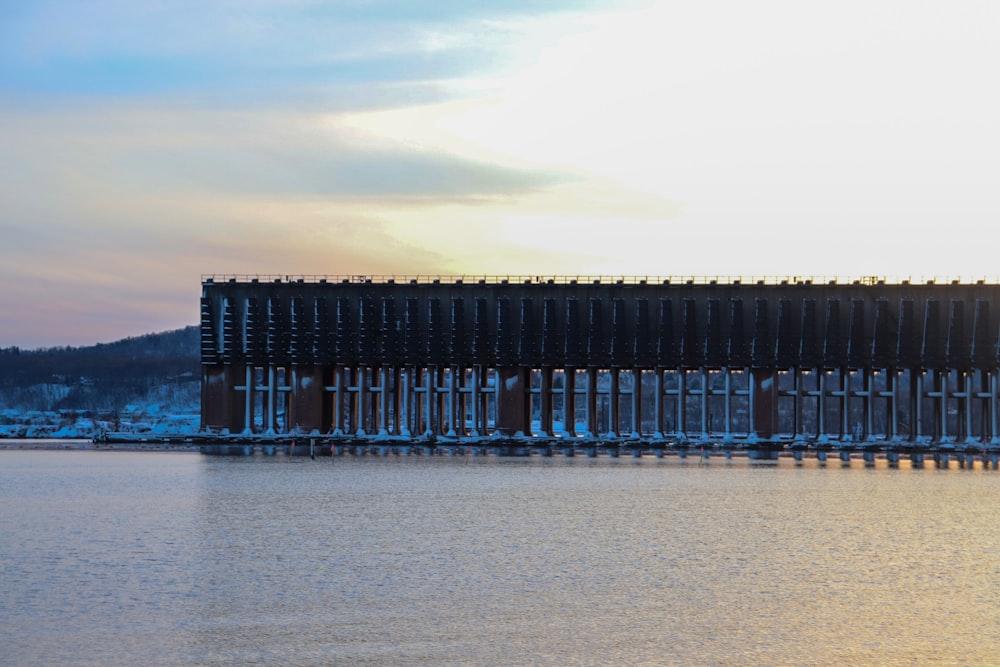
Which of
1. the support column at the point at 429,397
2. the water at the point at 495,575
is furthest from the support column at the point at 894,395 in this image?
the water at the point at 495,575

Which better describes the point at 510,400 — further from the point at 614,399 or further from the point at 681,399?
the point at 681,399

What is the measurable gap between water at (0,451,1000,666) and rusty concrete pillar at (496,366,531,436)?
6435 cm

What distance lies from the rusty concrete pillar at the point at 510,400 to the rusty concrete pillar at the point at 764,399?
2400 centimetres

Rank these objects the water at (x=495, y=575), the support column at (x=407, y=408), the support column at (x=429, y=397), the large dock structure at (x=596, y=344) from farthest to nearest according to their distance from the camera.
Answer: the support column at (x=407, y=408), the support column at (x=429, y=397), the large dock structure at (x=596, y=344), the water at (x=495, y=575)

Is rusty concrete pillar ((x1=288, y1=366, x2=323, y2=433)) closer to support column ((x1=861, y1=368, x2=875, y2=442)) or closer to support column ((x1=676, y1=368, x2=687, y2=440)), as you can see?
support column ((x1=676, y1=368, x2=687, y2=440))

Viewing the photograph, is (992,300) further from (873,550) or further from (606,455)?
(873,550)

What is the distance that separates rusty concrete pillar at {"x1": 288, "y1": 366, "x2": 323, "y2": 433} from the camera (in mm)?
154750

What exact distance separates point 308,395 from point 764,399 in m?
48.3

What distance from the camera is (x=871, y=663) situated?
31.4 meters

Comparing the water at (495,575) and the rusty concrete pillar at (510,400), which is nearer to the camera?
the water at (495,575)

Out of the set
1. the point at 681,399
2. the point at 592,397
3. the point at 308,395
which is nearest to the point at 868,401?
the point at 681,399

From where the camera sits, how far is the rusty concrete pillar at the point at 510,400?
151m

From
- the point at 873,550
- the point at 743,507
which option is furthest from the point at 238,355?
the point at 873,550

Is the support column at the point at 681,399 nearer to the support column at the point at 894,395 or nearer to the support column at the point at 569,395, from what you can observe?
the support column at the point at 569,395
